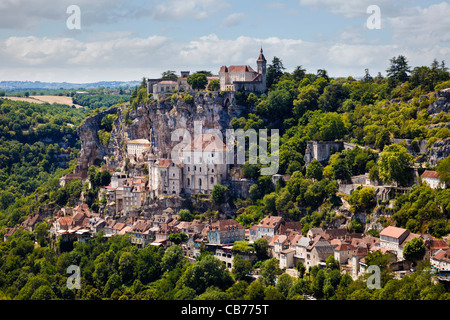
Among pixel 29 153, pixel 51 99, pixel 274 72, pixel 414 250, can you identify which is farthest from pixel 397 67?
pixel 51 99

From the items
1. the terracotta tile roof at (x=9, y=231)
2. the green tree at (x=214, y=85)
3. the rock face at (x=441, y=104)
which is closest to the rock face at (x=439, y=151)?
the rock face at (x=441, y=104)

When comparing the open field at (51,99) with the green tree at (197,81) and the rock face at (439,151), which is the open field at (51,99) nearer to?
the green tree at (197,81)

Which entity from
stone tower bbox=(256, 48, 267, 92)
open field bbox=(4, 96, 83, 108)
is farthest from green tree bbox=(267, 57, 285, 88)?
open field bbox=(4, 96, 83, 108)

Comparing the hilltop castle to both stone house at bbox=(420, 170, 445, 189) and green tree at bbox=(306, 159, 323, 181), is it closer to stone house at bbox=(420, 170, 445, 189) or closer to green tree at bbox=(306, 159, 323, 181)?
green tree at bbox=(306, 159, 323, 181)

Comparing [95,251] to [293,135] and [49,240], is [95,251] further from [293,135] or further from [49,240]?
[293,135]
